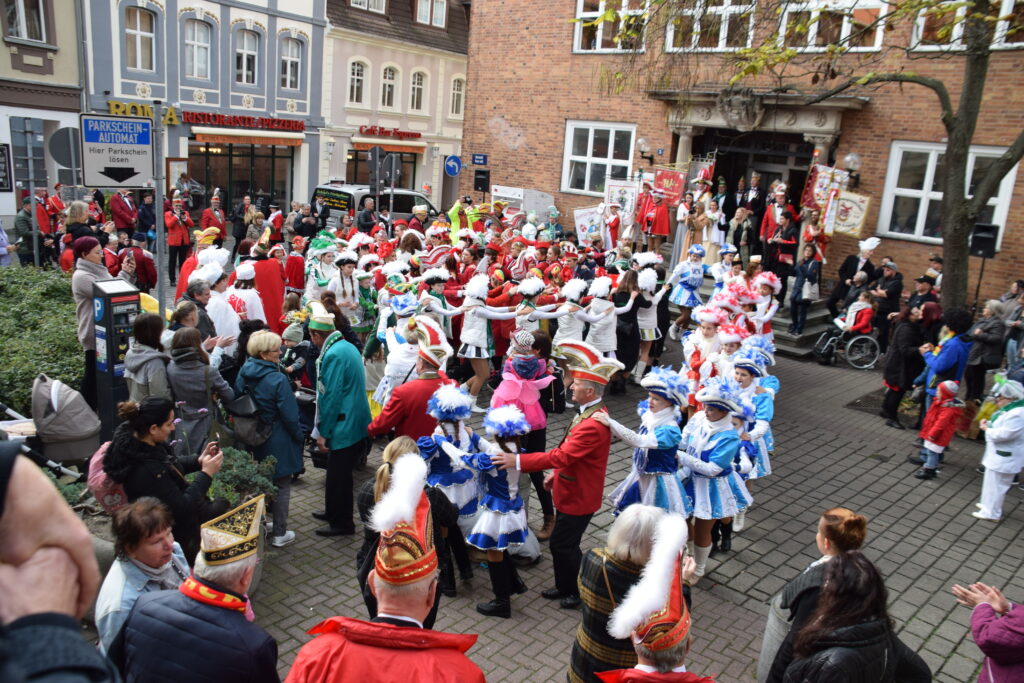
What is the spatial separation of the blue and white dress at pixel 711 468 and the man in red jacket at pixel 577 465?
79cm

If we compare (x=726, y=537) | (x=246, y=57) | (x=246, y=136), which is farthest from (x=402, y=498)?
(x=246, y=57)

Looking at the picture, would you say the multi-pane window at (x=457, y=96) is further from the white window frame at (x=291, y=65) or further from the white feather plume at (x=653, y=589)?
the white feather plume at (x=653, y=589)

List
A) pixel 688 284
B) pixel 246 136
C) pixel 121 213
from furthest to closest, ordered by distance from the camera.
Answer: pixel 246 136
pixel 121 213
pixel 688 284

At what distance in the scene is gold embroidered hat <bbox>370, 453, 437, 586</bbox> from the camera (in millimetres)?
2848

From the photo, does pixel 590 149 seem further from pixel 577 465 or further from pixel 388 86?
pixel 388 86

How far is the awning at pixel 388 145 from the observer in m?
33.7

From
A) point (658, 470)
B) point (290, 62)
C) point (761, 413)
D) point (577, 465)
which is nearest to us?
point (577, 465)

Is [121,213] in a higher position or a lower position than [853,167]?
lower

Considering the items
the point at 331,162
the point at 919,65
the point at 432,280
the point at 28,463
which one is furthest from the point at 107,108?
the point at 28,463

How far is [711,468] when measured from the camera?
224 inches

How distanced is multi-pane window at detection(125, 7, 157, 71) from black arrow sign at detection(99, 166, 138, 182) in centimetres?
2135

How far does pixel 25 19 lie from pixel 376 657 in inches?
1014

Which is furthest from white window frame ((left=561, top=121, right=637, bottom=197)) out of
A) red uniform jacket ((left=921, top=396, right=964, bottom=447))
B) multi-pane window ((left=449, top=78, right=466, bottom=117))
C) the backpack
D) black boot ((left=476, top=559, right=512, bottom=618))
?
multi-pane window ((left=449, top=78, right=466, bottom=117))

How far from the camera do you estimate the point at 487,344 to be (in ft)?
32.0
